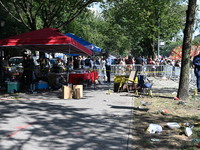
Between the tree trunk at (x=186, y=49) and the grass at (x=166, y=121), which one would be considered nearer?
the grass at (x=166, y=121)

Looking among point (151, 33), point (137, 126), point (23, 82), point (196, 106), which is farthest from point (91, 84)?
point (151, 33)

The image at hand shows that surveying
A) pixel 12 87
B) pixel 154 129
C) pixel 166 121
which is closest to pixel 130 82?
pixel 12 87

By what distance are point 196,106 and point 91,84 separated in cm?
858

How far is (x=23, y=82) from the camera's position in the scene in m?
13.9

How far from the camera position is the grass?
5.13 metres

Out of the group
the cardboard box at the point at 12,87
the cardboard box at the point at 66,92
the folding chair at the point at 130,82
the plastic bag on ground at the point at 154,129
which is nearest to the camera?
the plastic bag on ground at the point at 154,129

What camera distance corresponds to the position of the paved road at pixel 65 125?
5.18m

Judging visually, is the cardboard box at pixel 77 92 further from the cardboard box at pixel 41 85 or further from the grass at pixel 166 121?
the cardboard box at pixel 41 85

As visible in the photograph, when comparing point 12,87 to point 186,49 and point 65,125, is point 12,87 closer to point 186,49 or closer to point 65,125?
point 65,125

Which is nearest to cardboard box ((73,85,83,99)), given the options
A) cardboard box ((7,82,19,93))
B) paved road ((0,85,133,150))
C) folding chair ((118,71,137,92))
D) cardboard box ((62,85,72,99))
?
cardboard box ((62,85,72,99))

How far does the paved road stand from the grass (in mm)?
279

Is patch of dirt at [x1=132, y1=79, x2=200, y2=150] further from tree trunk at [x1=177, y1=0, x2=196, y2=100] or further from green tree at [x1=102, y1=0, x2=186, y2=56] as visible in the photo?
green tree at [x1=102, y1=0, x2=186, y2=56]

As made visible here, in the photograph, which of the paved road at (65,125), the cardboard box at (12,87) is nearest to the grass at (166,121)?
the paved road at (65,125)

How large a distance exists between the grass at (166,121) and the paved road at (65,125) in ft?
0.92
